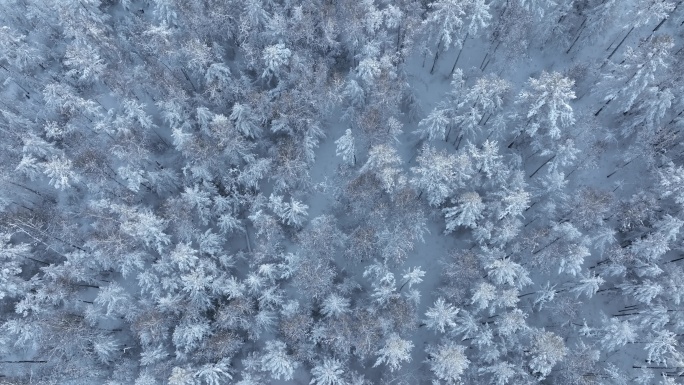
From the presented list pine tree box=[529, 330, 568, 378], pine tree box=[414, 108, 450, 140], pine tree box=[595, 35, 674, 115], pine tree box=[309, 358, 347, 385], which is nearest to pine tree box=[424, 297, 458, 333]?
pine tree box=[529, 330, 568, 378]

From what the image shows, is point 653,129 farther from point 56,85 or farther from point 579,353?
point 56,85

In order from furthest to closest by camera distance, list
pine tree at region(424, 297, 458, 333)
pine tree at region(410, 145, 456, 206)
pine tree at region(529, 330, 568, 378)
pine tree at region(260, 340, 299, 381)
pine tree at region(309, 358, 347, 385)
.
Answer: pine tree at region(410, 145, 456, 206)
pine tree at region(424, 297, 458, 333)
pine tree at region(260, 340, 299, 381)
pine tree at region(309, 358, 347, 385)
pine tree at region(529, 330, 568, 378)

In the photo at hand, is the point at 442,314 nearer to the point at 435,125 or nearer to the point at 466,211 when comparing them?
the point at 466,211

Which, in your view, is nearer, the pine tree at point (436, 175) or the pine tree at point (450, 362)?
the pine tree at point (450, 362)

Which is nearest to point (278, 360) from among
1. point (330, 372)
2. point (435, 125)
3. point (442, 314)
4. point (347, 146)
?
point (330, 372)

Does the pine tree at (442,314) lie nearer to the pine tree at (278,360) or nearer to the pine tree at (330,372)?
the pine tree at (330,372)

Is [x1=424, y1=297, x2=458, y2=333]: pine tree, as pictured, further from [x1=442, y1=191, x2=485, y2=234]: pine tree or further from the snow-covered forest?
[x1=442, y1=191, x2=485, y2=234]: pine tree

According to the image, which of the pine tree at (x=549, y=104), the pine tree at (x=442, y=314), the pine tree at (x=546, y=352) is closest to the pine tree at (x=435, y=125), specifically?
the pine tree at (x=549, y=104)

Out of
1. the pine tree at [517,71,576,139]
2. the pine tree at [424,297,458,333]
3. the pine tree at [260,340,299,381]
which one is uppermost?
the pine tree at [517,71,576,139]

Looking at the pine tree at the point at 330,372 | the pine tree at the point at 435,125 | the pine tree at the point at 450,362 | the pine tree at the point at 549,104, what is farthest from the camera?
the pine tree at the point at 435,125

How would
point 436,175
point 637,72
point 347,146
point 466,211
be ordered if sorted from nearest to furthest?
1. point 466,211
2. point 436,175
3. point 637,72
4. point 347,146
